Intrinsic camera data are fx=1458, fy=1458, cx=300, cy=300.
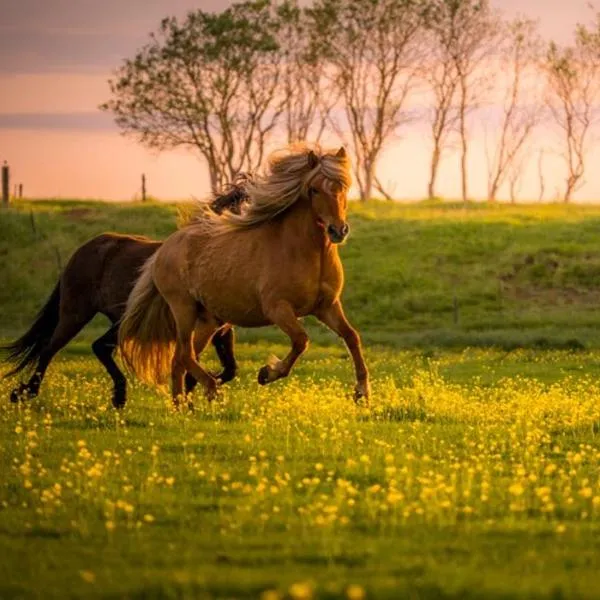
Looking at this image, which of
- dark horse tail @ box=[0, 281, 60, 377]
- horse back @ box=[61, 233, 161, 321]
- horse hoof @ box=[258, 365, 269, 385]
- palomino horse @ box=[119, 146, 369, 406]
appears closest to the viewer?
horse hoof @ box=[258, 365, 269, 385]

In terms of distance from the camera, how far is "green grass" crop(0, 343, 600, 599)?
25.8ft

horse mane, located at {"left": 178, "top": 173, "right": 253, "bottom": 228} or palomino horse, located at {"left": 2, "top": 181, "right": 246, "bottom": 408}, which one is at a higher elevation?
horse mane, located at {"left": 178, "top": 173, "right": 253, "bottom": 228}

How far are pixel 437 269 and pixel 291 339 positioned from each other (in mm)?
36610

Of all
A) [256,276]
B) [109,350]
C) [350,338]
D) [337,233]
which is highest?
[337,233]

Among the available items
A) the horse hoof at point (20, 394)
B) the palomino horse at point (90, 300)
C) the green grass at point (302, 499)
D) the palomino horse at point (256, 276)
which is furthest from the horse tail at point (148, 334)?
the horse hoof at point (20, 394)

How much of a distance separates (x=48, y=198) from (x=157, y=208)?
47.4 feet

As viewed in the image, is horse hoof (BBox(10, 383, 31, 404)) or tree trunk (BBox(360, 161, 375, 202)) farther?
tree trunk (BBox(360, 161, 375, 202))

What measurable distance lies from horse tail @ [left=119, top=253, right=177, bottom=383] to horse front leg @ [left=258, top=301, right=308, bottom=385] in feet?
8.17

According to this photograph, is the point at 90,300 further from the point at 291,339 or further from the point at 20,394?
the point at 291,339

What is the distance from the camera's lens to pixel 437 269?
5206 cm

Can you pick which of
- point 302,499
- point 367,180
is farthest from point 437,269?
point 302,499

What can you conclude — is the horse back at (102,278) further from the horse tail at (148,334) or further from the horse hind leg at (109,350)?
the horse tail at (148,334)

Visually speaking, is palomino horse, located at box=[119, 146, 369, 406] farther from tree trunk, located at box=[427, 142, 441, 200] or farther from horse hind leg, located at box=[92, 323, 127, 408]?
tree trunk, located at box=[427, 142, 441, 200]

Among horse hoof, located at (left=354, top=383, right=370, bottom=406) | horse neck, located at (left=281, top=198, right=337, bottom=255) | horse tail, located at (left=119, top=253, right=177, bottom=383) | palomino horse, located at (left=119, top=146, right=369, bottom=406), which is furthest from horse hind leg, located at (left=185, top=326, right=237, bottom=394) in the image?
horse neck, located at (left=281, top=198, right=337, bottom=255)
